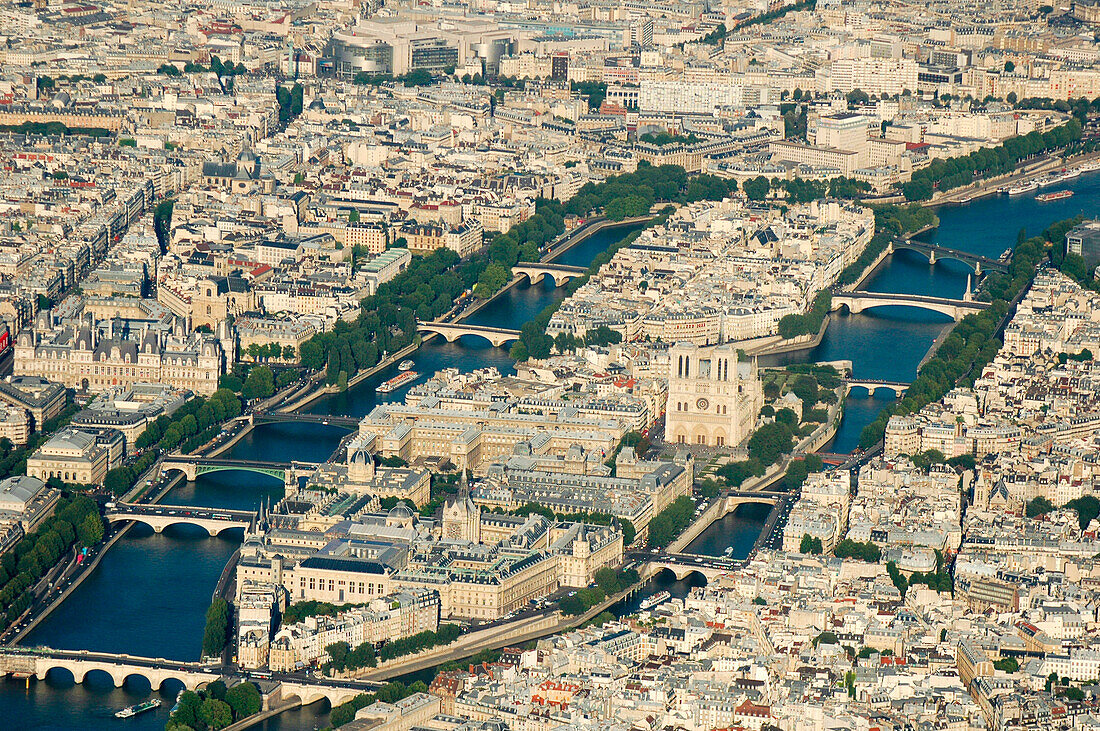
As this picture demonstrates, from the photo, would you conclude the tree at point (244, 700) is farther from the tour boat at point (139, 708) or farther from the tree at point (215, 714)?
the tour boat at point (139, 708)

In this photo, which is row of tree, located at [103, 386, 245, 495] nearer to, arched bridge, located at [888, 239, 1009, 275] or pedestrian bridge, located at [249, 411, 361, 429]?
pedestrian bridge, located at [249, 411, 361, 429]

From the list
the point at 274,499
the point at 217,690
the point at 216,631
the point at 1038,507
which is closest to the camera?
the point at 217,690

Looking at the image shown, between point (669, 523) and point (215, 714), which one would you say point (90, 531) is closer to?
point (215, 714)

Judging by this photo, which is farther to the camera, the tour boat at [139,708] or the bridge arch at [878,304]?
the bridge arch at [878,304]

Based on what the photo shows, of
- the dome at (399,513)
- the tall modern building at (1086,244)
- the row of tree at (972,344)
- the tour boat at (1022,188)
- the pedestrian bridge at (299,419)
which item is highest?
the tall modern building at (1086,244)

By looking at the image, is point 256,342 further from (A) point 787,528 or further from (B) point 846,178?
(B) point 846,178

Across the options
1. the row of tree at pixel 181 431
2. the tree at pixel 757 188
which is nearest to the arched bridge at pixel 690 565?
the row of tree at pixel 181 431

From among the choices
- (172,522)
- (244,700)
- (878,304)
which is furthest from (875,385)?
(244,700)
